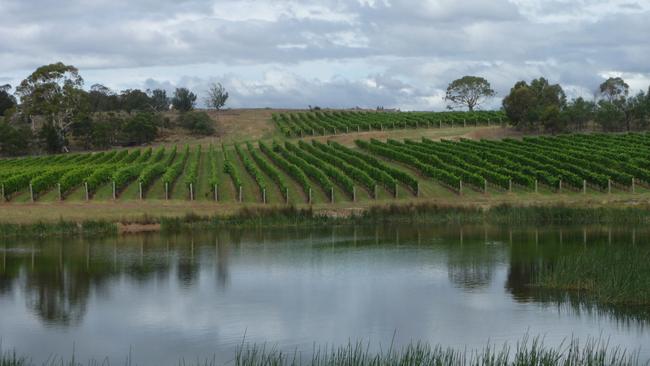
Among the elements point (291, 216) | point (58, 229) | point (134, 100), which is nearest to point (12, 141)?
point (134, 100)

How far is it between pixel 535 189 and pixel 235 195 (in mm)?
20791

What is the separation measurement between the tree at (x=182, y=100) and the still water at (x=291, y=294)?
93252mm

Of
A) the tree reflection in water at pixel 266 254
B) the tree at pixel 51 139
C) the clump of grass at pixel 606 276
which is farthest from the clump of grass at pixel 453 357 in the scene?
the tree at pixel 51 139

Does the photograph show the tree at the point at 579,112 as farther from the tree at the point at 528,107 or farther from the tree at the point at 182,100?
the tree at the point at 182,100

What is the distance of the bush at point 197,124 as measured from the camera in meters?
107

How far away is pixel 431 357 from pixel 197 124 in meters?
92.6

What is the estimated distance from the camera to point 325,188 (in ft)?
184

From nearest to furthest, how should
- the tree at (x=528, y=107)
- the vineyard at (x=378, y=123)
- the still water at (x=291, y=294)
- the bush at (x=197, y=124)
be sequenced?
the still water at (x=291, y=294) → the tree at (x=528, y=107) → the vineyard at (x=378, y=123) → the bush at (x=197, y=124)

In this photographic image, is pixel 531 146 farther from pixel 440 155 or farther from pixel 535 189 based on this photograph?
pixel 535 189

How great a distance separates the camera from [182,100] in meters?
133

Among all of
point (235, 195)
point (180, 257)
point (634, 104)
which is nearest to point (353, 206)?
point (235, 195)

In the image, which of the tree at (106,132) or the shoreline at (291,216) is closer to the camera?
the shoreline at (291,216)

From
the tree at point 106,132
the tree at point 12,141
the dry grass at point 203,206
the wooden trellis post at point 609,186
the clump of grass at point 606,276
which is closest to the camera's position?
the clump of grass at point 606,276

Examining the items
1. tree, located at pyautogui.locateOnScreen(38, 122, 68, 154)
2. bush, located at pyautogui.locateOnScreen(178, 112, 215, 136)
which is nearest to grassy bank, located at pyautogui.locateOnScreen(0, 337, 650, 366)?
tree, located at pyautogui.locateOnScreen(38, 122, 68, 154)
